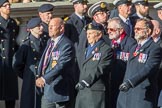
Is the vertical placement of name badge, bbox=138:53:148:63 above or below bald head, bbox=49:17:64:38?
below

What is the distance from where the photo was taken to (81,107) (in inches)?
419

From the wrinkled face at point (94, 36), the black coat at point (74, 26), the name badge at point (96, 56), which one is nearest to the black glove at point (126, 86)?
the name badge at point (96, 56)

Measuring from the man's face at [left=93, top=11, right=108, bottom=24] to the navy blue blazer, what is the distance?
1.56 metres

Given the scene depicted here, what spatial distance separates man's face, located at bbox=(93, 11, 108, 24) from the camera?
1214 cm

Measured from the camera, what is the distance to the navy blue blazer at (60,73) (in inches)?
414

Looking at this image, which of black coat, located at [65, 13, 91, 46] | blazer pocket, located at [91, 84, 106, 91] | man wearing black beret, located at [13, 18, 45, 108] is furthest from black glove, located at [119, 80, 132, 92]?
black coat, located at [65, 13, 91, 46]

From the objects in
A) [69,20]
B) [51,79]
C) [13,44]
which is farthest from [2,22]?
[51,79]

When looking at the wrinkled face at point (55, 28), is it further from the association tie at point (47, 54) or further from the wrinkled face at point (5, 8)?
the wrinkled face at point (5, 8)

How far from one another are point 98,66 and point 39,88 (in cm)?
125

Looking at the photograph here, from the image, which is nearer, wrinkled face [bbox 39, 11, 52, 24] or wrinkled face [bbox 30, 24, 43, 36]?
wrinkled face [bbox 30, 24, 43, 36]

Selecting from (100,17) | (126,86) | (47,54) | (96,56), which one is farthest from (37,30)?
(126,86)

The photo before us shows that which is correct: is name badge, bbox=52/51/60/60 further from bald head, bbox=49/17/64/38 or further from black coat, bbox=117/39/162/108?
black coat, bbox=117/39/162/108

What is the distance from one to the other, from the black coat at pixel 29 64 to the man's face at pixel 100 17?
1069 millimetres

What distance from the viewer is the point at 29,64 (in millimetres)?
11625
